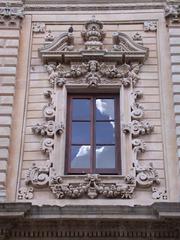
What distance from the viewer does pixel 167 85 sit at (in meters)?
12.7

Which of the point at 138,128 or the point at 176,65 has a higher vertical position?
the point at 176,65

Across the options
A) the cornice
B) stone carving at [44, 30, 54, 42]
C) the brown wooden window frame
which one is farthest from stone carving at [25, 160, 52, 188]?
stone carving at [44, 30, 54, 42]

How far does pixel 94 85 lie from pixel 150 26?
88.0 inches

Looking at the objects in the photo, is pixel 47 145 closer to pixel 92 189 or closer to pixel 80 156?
pixel 80 156

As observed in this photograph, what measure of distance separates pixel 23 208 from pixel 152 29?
18.6ft

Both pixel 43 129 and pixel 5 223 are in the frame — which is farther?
pixel 43 129

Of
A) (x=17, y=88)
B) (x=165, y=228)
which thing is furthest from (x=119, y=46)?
(x=165, y=228)

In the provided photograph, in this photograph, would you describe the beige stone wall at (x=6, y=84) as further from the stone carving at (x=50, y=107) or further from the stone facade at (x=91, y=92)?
the stone carving at (x=50, y=107)

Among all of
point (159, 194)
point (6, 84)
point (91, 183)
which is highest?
point (6, 84)

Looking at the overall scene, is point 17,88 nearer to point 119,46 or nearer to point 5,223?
point 119,46

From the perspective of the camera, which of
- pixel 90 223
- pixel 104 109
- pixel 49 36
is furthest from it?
pixel 49 36

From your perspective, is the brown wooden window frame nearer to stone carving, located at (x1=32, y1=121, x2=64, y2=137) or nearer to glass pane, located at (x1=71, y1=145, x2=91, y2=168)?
glass pane, located at (x1=71, y1=145, x2=91, y2=168)

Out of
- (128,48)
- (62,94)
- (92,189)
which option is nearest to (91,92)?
(62,94)

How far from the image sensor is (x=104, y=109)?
41.5 feet
